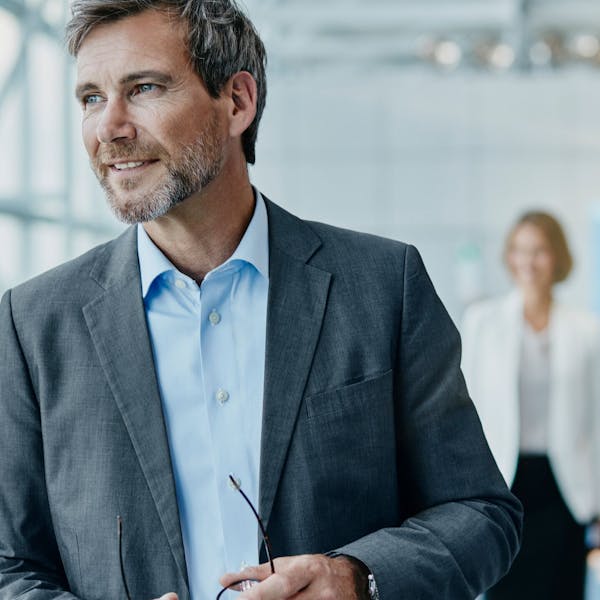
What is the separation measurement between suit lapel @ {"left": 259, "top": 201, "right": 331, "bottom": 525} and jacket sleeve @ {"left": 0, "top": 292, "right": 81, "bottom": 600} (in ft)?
1.12

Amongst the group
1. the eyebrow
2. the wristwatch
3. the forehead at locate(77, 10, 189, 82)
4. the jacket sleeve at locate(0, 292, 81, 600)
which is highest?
the forehead at locate(77, 10, 189, 82)

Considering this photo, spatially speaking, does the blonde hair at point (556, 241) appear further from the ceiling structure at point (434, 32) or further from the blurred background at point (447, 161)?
the ceiling structure at point (434, 32)

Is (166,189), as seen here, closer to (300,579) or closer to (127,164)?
(127,164)

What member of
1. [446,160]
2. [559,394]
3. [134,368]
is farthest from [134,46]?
[446,160]

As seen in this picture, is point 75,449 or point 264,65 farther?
point 264,65

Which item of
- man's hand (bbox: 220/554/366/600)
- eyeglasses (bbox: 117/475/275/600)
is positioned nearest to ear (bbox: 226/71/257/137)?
eyeglasses (bbox: 117/475/275/600)

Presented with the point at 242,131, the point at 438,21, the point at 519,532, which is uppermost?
the point at 438,21

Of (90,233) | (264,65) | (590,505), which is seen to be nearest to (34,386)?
(264,65)

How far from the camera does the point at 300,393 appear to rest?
1.67 metres

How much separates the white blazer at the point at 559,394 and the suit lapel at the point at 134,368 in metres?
3.02

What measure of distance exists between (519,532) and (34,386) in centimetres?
79

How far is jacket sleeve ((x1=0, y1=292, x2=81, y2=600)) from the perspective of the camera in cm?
167

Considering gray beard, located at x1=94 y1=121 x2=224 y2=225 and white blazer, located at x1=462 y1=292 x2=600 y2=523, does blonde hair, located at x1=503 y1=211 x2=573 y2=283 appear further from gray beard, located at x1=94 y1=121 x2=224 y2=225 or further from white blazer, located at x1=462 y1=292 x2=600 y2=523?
gray beard, located at x1=94 y1=121 x2=224 y2=225

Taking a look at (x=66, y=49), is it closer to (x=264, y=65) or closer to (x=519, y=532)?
(x=264, y=65)
